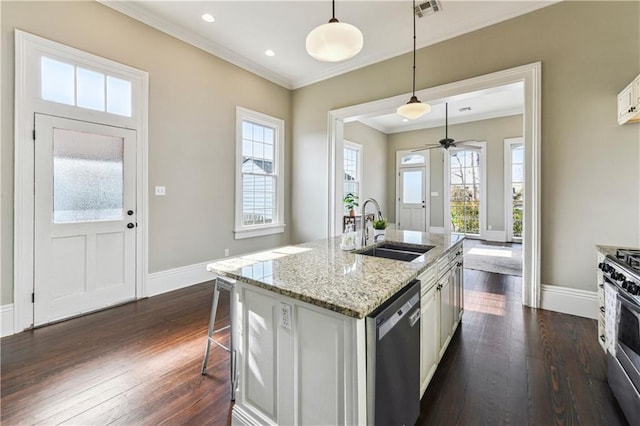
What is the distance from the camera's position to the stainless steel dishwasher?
3.60ft

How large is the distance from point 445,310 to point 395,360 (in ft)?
3.36

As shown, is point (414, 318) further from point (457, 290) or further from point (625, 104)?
point (625, 104)

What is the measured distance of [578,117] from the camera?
290 cm

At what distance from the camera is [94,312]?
296 cm

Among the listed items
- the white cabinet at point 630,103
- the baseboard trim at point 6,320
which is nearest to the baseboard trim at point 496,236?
the white cabinet at point 630,103

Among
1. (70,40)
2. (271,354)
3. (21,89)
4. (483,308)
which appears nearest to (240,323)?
(271,354)

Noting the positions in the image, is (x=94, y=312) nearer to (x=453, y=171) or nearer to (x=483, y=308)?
(x=483, y=308)

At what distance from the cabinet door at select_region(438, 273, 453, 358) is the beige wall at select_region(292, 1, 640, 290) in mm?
1773

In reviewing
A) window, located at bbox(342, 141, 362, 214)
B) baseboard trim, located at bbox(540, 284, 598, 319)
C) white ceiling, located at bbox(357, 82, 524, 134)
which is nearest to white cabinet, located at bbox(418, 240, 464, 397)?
baseboard trim, located at bbox(540, 284, 598, 319)

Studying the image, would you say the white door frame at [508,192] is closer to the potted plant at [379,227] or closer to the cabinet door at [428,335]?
the potted plant at [379,227]

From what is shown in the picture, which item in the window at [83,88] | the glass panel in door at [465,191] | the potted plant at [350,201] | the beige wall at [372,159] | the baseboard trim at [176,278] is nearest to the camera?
the window at [83,88]

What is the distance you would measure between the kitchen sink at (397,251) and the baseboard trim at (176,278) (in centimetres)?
279

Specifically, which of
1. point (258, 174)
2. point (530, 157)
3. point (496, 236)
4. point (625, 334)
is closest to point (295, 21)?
point (258, 174)

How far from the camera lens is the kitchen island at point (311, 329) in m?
1.07
